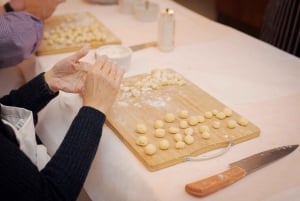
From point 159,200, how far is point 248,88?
536 millimetres

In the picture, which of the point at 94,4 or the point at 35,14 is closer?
the point at 35,14

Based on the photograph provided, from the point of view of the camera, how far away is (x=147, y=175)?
81 cm

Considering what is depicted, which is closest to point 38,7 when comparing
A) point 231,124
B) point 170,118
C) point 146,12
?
point 146,12

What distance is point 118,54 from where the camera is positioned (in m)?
1.26

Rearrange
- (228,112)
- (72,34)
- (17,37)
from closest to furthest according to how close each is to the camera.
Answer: (228,112), (17,37), (72,34)

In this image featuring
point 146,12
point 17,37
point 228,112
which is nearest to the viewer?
point 228,112

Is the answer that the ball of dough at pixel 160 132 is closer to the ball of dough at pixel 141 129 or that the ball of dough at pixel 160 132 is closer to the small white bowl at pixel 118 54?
the ball of dough at pixel 141 129

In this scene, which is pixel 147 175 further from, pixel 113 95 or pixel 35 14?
pixel 35 14

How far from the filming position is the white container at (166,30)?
1339 millimetres

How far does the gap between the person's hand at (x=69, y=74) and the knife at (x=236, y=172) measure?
446 millimetres

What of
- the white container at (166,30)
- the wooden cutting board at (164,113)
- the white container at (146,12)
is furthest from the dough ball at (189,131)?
the white container at (146,12)

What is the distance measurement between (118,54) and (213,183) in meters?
0.64

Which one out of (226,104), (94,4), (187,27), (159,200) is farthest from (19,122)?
(94,4)

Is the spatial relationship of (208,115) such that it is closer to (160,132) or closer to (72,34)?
(160,132)
